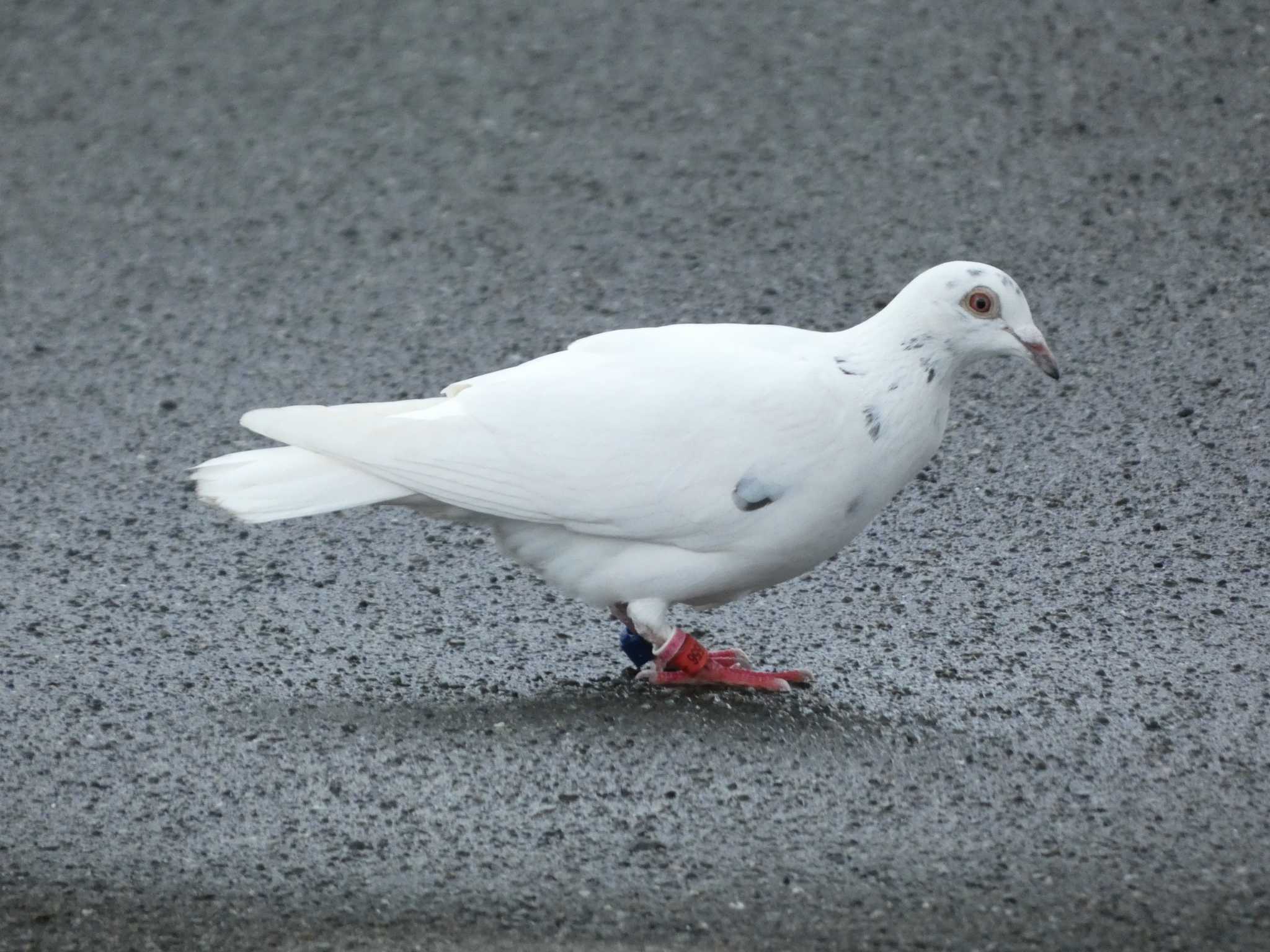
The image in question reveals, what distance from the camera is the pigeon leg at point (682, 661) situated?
400 cm

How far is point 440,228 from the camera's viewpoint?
22.7 ft

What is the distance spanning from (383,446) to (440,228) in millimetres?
3112

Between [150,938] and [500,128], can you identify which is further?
[500,128]

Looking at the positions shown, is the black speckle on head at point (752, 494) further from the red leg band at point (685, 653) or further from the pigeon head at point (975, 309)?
the pigeon head at point (975, 309)

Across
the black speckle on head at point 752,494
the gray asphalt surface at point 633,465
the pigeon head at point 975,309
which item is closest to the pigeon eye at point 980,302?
the pigeon head at point 975,309

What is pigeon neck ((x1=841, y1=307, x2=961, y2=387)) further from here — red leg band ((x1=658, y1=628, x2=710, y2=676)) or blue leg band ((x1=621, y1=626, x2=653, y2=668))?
blue leg band ((x1=621, y1=626, x2=653, y2=668))

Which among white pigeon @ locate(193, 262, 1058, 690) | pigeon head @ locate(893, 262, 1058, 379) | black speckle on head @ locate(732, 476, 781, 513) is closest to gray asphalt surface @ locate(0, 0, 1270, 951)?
white pigeon @ locate(193, 262, 1058, 690)

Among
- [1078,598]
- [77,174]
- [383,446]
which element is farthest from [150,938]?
[77,174]

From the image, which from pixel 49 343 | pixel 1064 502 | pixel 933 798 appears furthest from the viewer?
pixel 49 343

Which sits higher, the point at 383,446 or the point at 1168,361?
the point at 383,446

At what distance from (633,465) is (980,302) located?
86cm

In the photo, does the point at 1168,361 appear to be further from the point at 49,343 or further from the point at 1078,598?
the point at 49,343

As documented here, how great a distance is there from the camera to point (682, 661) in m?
4.08

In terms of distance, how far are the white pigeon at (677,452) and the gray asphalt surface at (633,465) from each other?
0.18 m
